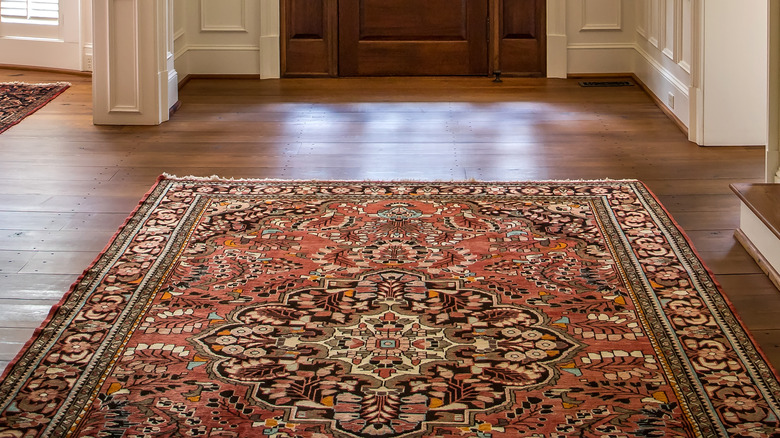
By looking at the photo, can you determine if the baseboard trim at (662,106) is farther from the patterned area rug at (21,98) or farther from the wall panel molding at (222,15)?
the patterned area rug at (21,98)

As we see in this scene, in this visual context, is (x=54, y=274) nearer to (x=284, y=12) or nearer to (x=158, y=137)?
(x=158, y=137)

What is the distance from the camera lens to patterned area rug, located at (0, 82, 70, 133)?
5988 mm

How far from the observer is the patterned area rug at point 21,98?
5988 mm

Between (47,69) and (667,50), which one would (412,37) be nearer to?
(667,50)

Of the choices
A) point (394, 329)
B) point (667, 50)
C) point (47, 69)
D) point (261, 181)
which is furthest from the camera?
point (47, 69)

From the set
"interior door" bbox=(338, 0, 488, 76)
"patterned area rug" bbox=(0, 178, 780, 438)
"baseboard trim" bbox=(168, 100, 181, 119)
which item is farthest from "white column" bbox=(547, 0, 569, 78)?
"patterned area rug" bbox=(0, 178, 780, 438)

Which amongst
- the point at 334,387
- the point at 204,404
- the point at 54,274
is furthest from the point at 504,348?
the point at 54,274

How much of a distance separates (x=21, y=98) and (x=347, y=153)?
245 cm

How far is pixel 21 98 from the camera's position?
648cm

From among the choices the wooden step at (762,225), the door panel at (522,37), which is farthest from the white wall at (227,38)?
the wooden step at (762,225)

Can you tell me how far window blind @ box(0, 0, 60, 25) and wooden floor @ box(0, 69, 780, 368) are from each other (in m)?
0.51

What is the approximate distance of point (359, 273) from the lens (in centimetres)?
362

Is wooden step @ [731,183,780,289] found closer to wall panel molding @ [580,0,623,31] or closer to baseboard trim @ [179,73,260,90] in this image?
wall panel molding @ [580,0,623,31]

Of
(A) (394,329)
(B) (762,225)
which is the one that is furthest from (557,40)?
(A) (394,329)
